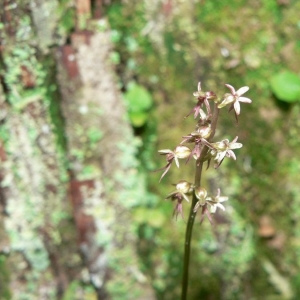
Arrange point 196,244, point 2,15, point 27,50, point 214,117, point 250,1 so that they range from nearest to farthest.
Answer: point 214,117, point 2,15, point 27,50, point 250,1, point 196,244

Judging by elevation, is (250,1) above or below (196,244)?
above

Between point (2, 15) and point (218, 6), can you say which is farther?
point (218, 6)

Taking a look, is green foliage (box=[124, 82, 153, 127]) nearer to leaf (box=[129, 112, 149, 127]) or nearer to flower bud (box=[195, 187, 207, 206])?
leaf (box=[129, 112, 149, 127])

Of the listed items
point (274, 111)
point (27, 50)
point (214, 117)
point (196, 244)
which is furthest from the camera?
point (196, 244)

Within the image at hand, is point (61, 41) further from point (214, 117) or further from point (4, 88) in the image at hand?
point (214, 117)

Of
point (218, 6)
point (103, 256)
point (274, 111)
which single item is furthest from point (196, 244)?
point (218, 6)

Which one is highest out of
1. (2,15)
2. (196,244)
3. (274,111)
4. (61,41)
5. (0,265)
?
(2,15)

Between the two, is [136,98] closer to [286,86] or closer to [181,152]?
[286,86]

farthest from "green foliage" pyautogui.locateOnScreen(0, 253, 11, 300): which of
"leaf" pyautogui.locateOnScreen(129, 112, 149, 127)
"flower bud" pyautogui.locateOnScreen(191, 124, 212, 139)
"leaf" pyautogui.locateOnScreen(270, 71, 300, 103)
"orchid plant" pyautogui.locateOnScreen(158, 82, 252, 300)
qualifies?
"leaf" pyautogui.locateOnScreen(270, 71, 300, 103)
